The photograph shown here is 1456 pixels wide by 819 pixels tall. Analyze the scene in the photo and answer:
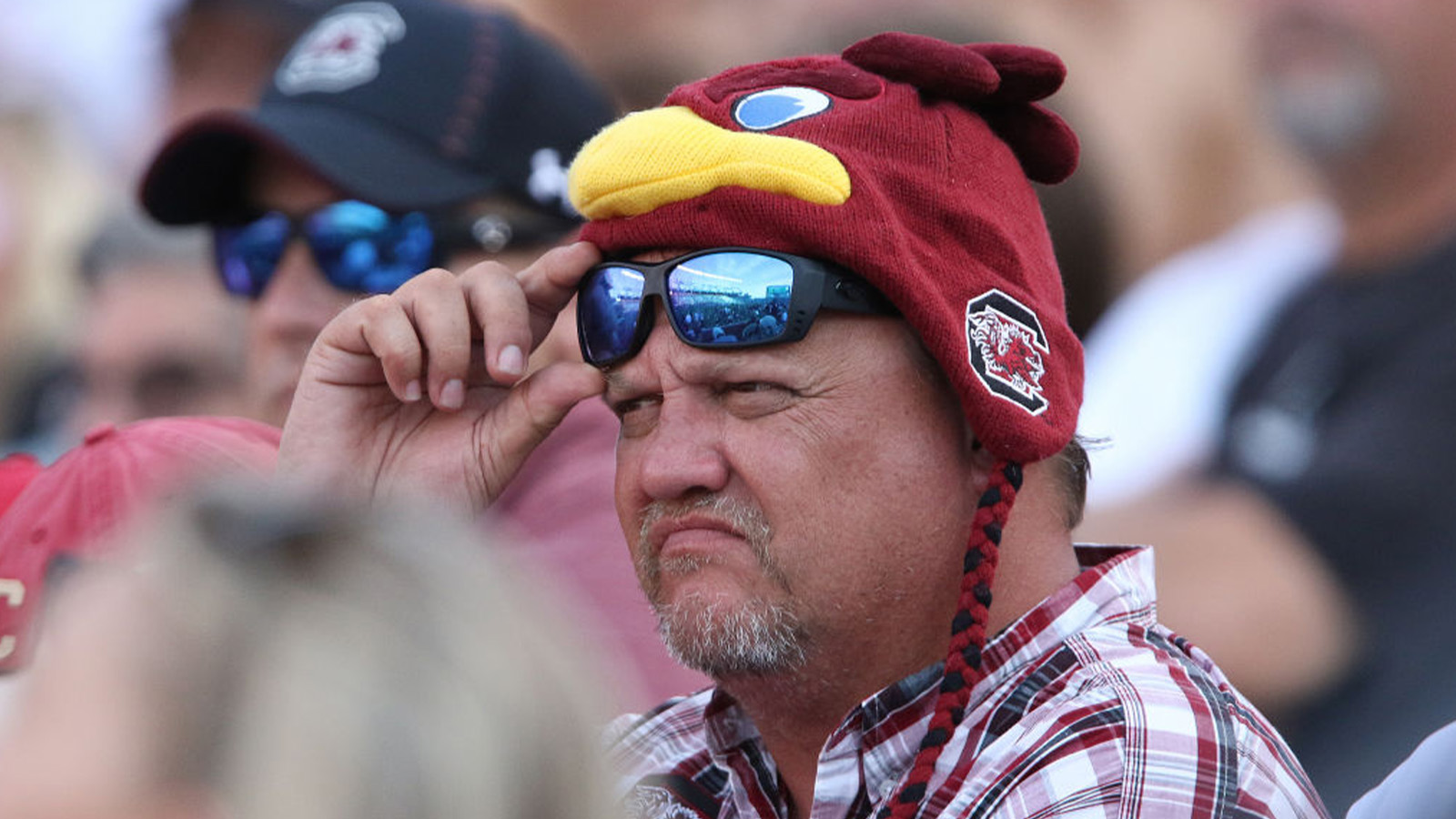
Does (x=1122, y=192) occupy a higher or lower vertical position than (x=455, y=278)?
lower

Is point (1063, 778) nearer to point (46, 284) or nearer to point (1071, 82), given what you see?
point (1071, 82)

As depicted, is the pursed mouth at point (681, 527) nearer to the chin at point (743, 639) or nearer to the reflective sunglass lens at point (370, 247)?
the chin at point (743, 639)

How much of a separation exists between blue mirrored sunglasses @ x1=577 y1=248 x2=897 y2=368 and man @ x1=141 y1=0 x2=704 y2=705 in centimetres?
87

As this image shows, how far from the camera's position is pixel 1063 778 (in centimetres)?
177

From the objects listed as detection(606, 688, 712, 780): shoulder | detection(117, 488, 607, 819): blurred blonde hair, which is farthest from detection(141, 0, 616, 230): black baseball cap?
detection(117, 488, 607, 819): blurred blonde hair

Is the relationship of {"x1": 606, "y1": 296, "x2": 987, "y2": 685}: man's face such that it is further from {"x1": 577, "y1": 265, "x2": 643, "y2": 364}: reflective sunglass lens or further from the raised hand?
the raised hand

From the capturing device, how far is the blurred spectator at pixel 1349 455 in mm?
2844

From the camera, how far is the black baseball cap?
3096 mm

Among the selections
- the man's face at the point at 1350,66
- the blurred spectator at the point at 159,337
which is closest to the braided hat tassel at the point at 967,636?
the man's face at the point at 1350,66

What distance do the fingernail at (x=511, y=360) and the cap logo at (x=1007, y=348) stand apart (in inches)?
25.0

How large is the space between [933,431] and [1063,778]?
44cm

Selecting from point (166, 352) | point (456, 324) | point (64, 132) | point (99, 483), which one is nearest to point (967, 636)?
point (456, 324)

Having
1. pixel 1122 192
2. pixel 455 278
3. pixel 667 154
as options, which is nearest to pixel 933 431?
pixel 667 154

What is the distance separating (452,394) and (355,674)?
1.42 metres
